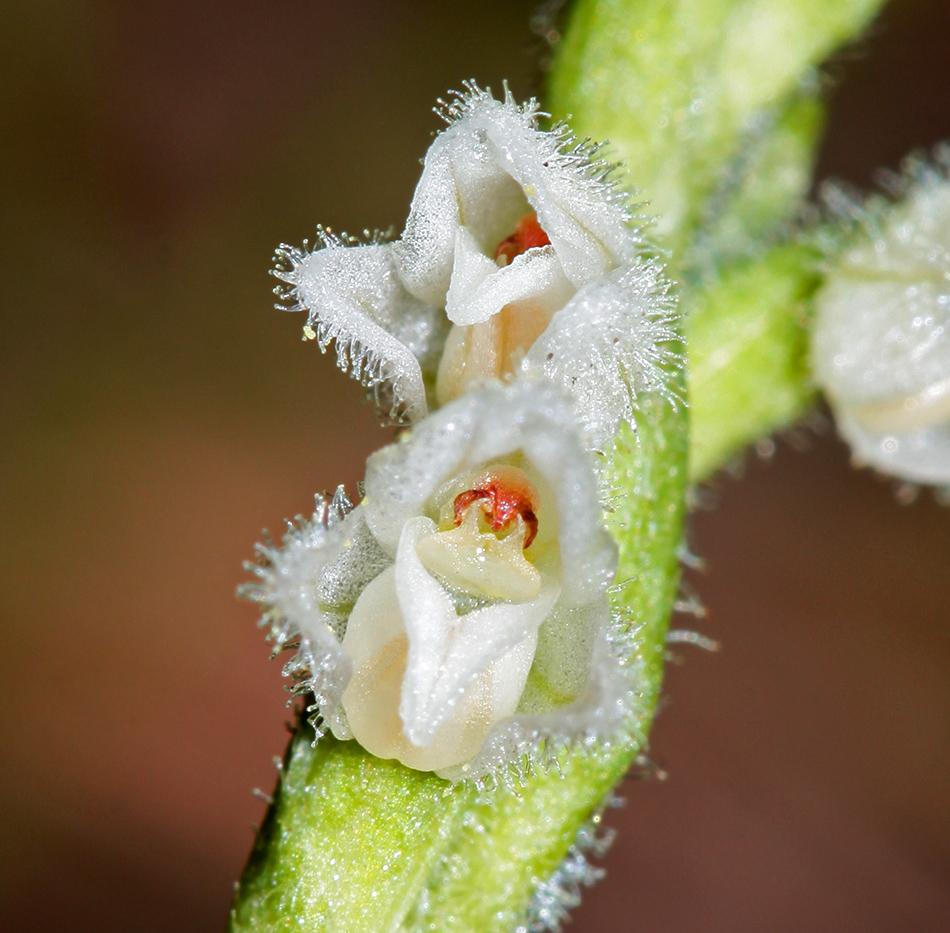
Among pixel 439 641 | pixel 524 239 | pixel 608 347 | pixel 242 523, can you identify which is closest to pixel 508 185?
pixel 524 239

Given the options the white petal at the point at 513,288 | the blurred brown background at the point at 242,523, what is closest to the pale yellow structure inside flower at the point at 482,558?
the white petal at the point at 513,288

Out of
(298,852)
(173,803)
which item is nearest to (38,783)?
(173,803)

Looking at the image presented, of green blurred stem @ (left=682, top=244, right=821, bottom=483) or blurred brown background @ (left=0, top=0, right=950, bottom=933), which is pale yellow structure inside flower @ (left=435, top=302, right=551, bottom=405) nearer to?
green blurred stem @ (left=682, top=244, right=821, bottom=483)

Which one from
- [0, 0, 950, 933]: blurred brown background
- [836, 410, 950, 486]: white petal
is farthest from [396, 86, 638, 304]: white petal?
[0, 0, 950, 933]: blurred brown background

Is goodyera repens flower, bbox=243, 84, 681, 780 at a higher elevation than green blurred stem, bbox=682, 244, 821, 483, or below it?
below

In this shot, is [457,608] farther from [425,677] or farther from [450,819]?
[450,819]

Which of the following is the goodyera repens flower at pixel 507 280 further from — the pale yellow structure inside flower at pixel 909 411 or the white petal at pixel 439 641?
the pale yellow structure inside flower at pixel 909 411

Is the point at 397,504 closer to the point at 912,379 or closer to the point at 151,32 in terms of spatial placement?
the point at 912,379
